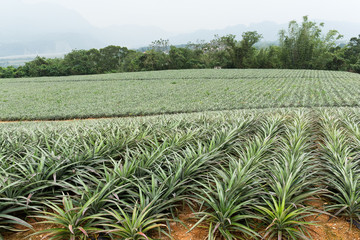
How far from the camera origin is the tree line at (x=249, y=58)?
46.1 m

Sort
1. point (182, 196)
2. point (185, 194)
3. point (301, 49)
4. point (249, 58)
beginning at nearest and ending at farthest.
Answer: point (182, 196), point (185, 194), point (301, 49), point (249, 58)

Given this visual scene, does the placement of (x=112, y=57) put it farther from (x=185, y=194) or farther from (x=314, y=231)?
(x=314, y=231)

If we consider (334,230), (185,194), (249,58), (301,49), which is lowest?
(334,230)

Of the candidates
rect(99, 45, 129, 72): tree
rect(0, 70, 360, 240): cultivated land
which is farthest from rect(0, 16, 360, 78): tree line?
rect(0, 70, 360, 240): cultivated land

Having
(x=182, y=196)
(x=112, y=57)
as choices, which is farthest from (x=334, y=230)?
(x=112, y=57)

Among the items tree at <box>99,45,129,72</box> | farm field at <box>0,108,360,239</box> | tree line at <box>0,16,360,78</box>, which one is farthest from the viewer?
tree at <box>99,45,129,72</box>

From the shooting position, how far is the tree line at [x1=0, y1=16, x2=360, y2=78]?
46094 millimetres

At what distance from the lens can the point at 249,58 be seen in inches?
1922

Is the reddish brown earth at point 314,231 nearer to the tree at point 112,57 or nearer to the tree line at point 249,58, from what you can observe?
the tree line at point 249,58

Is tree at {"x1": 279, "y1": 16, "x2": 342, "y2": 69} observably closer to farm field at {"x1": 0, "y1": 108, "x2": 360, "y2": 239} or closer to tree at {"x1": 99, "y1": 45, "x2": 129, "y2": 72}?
tree at {"x1": 99, "y1": 45, "x2": 129, "y2": 72}

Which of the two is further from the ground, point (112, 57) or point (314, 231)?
point (112, 57)

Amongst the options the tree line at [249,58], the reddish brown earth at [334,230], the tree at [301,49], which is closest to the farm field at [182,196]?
the reddish brown earth at [334,230]

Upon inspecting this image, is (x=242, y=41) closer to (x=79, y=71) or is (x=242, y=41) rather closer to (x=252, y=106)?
(x=79, y=71)

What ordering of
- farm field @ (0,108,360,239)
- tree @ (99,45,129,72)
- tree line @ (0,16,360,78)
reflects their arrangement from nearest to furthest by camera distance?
1. farm field @ (0,108,360,239)
2. tree line @ (0,16,360,78)
3. tree @ (99,45,129,72)
